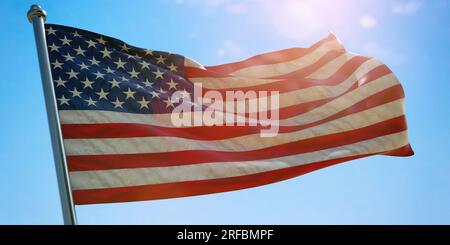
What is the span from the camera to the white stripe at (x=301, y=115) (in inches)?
318

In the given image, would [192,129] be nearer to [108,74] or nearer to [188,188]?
[188,188]

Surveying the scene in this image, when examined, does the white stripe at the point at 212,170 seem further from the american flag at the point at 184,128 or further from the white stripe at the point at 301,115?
the white stripe at the point at 301,115

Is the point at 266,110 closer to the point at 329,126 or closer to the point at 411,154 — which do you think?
the point at 329,126

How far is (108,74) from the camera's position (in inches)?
345

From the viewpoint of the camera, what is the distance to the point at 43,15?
26.5 feet

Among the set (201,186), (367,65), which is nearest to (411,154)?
(367,65)

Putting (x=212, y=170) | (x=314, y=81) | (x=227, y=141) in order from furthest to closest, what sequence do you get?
(x=314, y=81), (x=227, y=141), (x=212, y=170)

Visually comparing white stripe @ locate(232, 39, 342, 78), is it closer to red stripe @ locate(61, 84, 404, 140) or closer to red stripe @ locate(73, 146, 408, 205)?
red stripe @ locate(61, 84, 404, 140)

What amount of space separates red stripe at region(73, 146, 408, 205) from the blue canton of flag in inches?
50.8

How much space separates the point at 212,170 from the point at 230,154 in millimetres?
556

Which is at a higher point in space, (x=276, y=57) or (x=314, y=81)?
(x=276, y=57)

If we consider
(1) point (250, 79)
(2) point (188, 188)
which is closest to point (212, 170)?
(2) point (188, 188)
